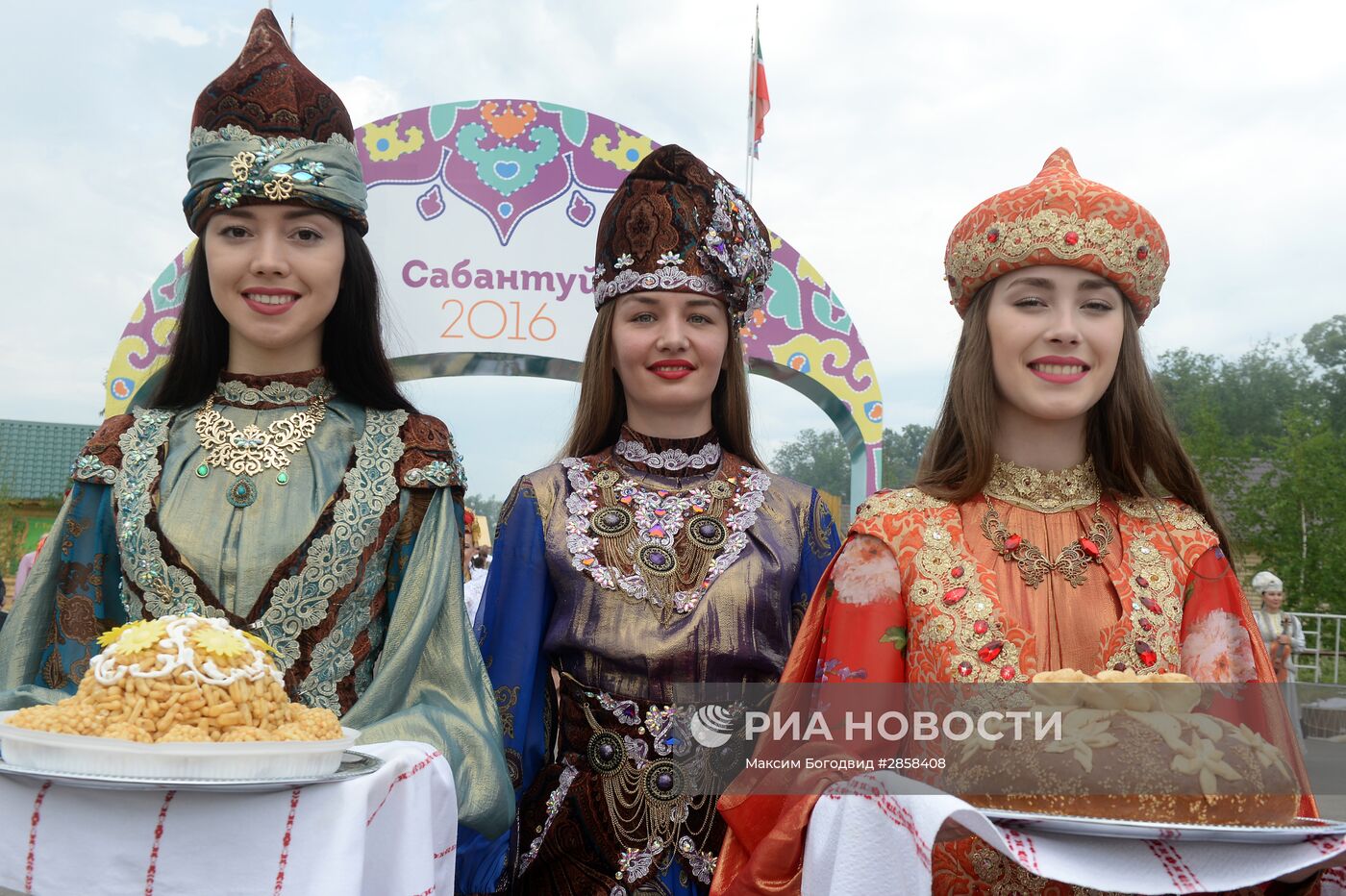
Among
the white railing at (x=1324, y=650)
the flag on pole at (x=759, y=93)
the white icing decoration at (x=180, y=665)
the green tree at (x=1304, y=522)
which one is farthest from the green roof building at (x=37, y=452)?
the white icing decoration at (x=180, y=665)

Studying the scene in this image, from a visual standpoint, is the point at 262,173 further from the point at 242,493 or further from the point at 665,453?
the point at 665,453

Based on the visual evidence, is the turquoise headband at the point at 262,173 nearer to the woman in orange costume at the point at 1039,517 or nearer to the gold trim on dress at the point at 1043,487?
the woman in orange costume at the point at 1039,517

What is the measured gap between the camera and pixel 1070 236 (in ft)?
7.41

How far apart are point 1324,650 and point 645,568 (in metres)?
15.6

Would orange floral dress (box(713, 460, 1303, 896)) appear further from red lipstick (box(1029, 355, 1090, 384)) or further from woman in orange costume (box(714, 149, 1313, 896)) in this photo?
red lipstick (box(1029, 355, 1090, 384))

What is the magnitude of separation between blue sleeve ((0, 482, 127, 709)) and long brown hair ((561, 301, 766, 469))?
1.12 m

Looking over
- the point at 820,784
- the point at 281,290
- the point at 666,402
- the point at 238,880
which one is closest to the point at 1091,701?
the point at 820,784

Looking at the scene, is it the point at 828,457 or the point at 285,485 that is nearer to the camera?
the point at 285,485

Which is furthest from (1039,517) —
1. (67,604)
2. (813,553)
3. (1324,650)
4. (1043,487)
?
(1324,650)

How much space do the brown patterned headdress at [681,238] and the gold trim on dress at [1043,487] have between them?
2.98 feet

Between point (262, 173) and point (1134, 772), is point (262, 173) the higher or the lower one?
the higher one

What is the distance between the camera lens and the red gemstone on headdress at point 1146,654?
6.90ft

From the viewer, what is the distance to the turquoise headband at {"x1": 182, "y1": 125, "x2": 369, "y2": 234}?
252cm

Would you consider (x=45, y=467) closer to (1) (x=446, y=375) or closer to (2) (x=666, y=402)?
(1) (x=446, y=375)
